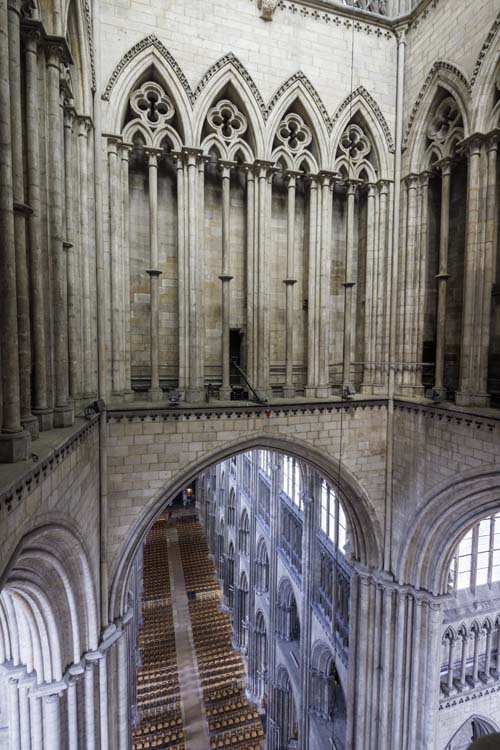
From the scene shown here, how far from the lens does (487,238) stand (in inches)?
233

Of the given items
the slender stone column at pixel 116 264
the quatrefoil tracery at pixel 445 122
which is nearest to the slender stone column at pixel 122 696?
the slender stone column at pixel 116 264

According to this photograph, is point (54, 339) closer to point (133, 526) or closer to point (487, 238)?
point (133, 526)

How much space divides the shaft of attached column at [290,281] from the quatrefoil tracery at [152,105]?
216 cm

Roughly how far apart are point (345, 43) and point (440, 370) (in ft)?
19.0

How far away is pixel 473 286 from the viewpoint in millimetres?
6016

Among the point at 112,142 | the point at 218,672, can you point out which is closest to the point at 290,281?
the point at 112,142

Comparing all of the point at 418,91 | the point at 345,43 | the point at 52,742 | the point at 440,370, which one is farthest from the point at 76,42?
the point at 52,742

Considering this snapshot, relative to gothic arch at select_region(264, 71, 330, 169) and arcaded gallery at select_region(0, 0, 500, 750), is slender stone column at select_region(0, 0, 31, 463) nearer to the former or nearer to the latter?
arcaded gallery at select_region(0, 0, 500, 750)

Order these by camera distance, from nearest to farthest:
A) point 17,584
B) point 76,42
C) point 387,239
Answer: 1. point 17,584
2. point 76,42
3. point 387,239

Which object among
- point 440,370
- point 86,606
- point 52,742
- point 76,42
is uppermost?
point 76,42

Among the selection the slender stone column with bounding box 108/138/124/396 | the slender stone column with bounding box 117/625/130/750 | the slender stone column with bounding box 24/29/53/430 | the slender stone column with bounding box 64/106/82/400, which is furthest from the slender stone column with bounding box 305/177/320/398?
the slender stone column with bounding box 117/625/130/750

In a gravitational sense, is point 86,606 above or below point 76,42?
below

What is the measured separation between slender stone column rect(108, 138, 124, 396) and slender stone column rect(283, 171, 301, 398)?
2725 mm

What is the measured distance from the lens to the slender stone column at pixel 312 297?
6988mm
